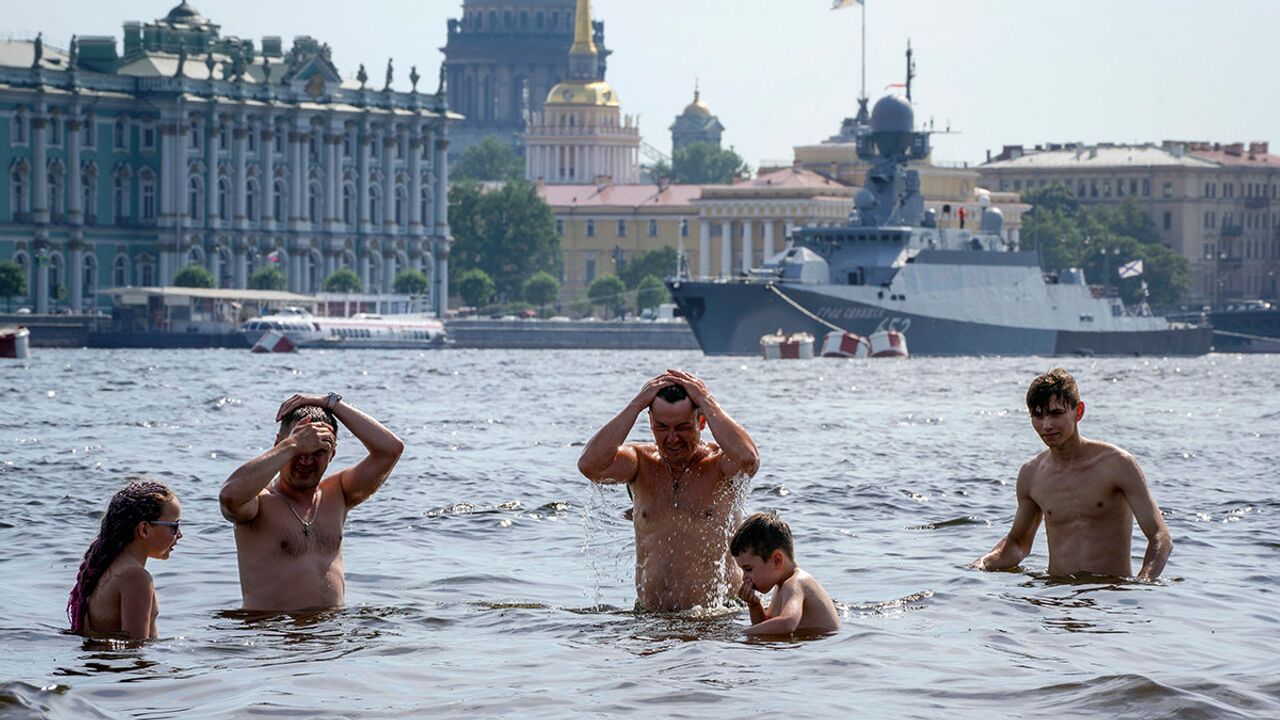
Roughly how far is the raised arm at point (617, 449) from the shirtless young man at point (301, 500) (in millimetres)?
949

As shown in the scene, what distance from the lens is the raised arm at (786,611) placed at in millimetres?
12797

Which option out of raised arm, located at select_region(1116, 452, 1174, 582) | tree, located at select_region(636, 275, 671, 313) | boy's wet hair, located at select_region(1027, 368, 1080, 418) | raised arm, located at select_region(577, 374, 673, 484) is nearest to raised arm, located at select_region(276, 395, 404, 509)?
raised arm, located at select_region(577, 374, 673, 484)

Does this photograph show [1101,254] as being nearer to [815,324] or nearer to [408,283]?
[408,283]

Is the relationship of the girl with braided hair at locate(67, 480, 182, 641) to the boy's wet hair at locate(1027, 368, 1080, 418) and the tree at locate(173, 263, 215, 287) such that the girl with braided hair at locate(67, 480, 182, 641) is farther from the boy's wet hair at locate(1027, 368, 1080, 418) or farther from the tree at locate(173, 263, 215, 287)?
the tree at locate(173, 263, 215, 287)

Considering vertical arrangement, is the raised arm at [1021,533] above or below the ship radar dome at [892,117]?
below

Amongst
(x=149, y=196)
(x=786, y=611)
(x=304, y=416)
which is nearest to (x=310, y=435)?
(x=304, y=416)

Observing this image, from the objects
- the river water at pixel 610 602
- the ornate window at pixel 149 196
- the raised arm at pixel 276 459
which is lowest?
the river water at pixel 610 602

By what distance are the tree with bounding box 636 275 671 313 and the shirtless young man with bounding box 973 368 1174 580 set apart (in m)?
147

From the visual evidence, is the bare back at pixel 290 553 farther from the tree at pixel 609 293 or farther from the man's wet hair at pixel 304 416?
the tree at pixel 609 293

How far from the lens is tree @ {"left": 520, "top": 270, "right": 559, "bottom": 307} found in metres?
160

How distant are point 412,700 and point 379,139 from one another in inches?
5250

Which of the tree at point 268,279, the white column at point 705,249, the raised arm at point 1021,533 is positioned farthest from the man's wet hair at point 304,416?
the white column at point 705,249

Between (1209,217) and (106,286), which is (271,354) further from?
(1209,217)

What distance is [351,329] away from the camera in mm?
120438
